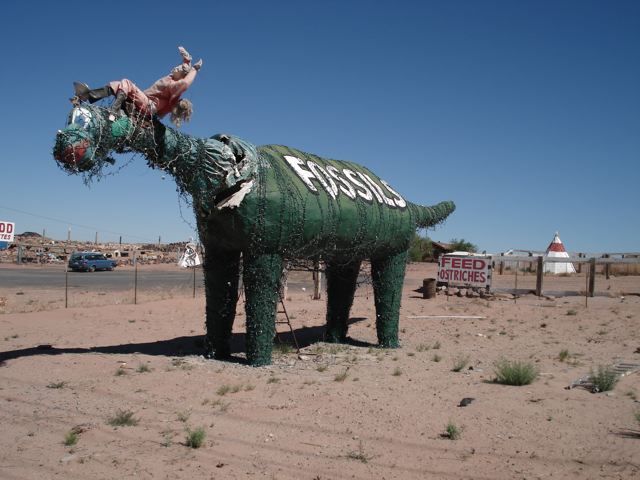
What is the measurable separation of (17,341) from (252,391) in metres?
5.87

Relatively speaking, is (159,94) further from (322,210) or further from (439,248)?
(439,248)

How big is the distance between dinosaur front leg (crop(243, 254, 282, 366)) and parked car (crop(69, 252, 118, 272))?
3425 centimetres

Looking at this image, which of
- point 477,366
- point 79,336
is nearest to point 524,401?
point 477,366

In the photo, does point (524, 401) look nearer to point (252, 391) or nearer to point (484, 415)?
point (484, 415)

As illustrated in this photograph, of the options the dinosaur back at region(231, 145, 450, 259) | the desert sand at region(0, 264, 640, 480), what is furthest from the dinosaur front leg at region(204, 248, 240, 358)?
the dinosaur back at region(231, 145, 450, 259)

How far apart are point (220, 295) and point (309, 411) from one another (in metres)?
3.15

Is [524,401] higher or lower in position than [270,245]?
lower

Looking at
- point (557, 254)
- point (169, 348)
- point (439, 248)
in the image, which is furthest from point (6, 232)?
point (439, 248)

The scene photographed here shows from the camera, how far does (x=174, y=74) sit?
745 centimetres

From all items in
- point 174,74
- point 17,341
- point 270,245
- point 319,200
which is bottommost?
point 17,341

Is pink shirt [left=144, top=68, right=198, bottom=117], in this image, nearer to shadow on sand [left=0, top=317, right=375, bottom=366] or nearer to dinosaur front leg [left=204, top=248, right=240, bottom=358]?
dinosaur front leg [left=204, top=248, right=240, bottom=358]

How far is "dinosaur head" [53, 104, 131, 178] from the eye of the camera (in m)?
6.65

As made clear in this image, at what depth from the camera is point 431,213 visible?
12492 mm

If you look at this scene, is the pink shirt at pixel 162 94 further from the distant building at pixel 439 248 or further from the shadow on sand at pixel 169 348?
the distant building at pixel 439 248
